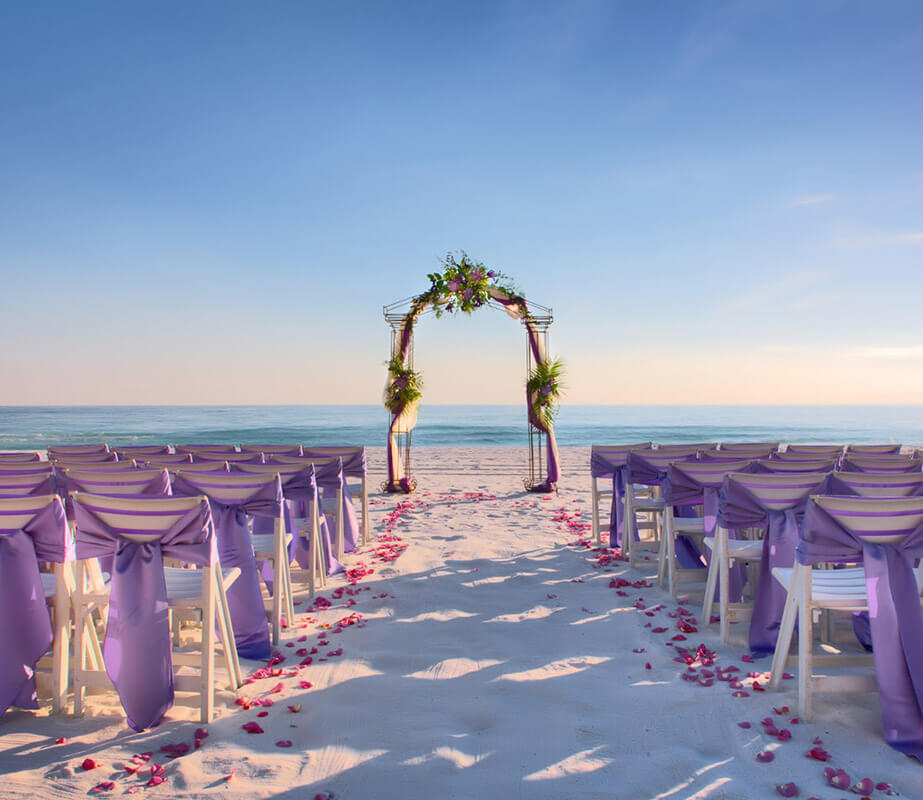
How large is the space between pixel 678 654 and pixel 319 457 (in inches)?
130

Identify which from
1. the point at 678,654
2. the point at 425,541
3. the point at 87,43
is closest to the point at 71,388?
the point at 87,43

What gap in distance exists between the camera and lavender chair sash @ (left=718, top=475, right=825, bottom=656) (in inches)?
121

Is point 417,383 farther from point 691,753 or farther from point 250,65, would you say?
point 691,753

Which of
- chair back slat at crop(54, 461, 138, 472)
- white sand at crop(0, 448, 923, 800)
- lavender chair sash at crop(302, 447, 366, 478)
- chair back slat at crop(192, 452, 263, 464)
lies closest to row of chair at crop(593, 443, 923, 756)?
white sand at crop(0, 448, 923, 800)

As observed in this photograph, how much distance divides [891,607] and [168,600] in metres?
3.06

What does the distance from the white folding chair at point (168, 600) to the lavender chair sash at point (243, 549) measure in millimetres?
435

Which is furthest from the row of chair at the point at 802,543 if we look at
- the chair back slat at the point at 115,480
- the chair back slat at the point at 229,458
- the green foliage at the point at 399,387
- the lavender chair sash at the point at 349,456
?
the green foliage at the point at 399,387

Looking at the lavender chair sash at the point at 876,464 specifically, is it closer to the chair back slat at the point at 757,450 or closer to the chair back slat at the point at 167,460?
the chair back slat at the point at 757,450

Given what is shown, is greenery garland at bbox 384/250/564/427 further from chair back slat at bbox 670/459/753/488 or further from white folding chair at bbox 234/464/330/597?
chair back slat at bbox 670/459/753/488

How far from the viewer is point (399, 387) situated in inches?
349

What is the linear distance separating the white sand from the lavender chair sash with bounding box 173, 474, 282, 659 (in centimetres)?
23

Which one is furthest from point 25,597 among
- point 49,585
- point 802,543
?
point 802,543

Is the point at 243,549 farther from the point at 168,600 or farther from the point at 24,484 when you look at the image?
the point at 24,484

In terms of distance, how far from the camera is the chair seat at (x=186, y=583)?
261 centimetres
